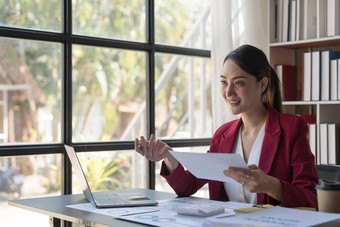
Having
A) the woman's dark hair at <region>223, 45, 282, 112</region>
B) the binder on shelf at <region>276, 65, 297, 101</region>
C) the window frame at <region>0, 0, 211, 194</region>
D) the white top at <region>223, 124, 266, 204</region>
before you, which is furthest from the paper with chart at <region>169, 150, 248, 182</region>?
the binder on shelf at <region>276, 65, 297, 101</region>

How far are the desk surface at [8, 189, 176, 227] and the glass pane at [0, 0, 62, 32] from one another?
53.8 inches

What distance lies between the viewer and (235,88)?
2311 millimetres

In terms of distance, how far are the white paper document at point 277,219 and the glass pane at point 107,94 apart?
2.00 metres

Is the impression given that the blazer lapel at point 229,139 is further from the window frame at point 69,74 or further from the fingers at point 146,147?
the window frame at point 69,74

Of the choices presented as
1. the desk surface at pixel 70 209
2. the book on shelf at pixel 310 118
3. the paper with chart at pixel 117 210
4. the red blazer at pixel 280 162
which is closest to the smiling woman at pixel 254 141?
the red blazer at pixel 280 162

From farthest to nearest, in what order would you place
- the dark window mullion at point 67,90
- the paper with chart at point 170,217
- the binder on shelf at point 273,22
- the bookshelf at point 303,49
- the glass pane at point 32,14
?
the binder on shelf at point 273,22, the bookshelf at point 303,49, the dark window mullion at point 67,90, the glass pane at point 32,14, the paper with chart at point 170,217

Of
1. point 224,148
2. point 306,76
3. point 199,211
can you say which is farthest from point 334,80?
point 199,211

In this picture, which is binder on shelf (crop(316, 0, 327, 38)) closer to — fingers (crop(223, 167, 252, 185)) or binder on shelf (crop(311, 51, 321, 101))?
binder on shelf (crop(311, 51, 321, 101))

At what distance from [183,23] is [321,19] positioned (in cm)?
105

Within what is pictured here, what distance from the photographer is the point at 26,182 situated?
3221 millimetres

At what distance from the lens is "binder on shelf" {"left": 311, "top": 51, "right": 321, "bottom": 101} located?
3.49 meters

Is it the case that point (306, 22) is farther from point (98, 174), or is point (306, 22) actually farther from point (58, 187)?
point (58, 187)

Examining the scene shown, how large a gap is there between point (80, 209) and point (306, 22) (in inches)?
92.6

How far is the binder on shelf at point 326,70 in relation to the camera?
344 cm
